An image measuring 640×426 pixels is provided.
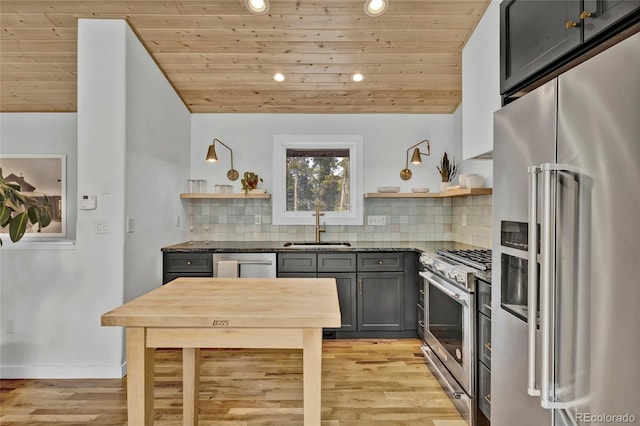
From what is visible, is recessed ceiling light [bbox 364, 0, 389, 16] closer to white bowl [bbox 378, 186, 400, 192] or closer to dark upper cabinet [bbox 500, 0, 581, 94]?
dark upper cabinet [bbox 500, 0, 581, 94]

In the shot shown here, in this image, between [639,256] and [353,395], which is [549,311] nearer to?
[639,256]

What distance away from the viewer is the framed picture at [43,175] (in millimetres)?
3811

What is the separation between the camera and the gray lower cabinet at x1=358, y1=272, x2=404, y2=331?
344 cm

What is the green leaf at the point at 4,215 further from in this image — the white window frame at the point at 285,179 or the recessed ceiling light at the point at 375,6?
the recessed ceiling light at the point at 375,6

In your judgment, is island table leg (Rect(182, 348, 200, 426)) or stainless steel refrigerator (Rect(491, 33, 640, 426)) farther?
island table leg (Rect(182, 348, 200, 426))

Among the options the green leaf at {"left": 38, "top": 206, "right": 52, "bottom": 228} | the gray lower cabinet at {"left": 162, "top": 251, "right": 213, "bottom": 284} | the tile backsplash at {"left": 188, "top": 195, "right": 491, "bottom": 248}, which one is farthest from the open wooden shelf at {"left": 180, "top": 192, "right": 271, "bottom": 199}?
the green leaf at {"left": 38, "top": 206, "right": 52, "bottom": 228}

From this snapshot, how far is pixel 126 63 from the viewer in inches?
108

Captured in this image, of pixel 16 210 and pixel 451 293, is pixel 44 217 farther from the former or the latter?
pixel 451 293

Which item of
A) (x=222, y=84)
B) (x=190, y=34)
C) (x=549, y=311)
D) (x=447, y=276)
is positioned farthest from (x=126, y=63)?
(x=549, y=311)

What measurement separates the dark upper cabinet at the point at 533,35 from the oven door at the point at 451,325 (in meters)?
1.26

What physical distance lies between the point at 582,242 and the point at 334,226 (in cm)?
311

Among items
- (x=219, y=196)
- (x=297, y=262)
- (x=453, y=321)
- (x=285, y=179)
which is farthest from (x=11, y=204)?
(x=453, y=321)

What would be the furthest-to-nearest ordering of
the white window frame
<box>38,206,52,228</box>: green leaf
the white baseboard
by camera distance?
the white window frame, the white baseboard, <box>38,206,52,228</box>: green leaf

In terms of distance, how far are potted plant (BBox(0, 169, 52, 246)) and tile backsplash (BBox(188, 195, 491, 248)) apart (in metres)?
1.74
